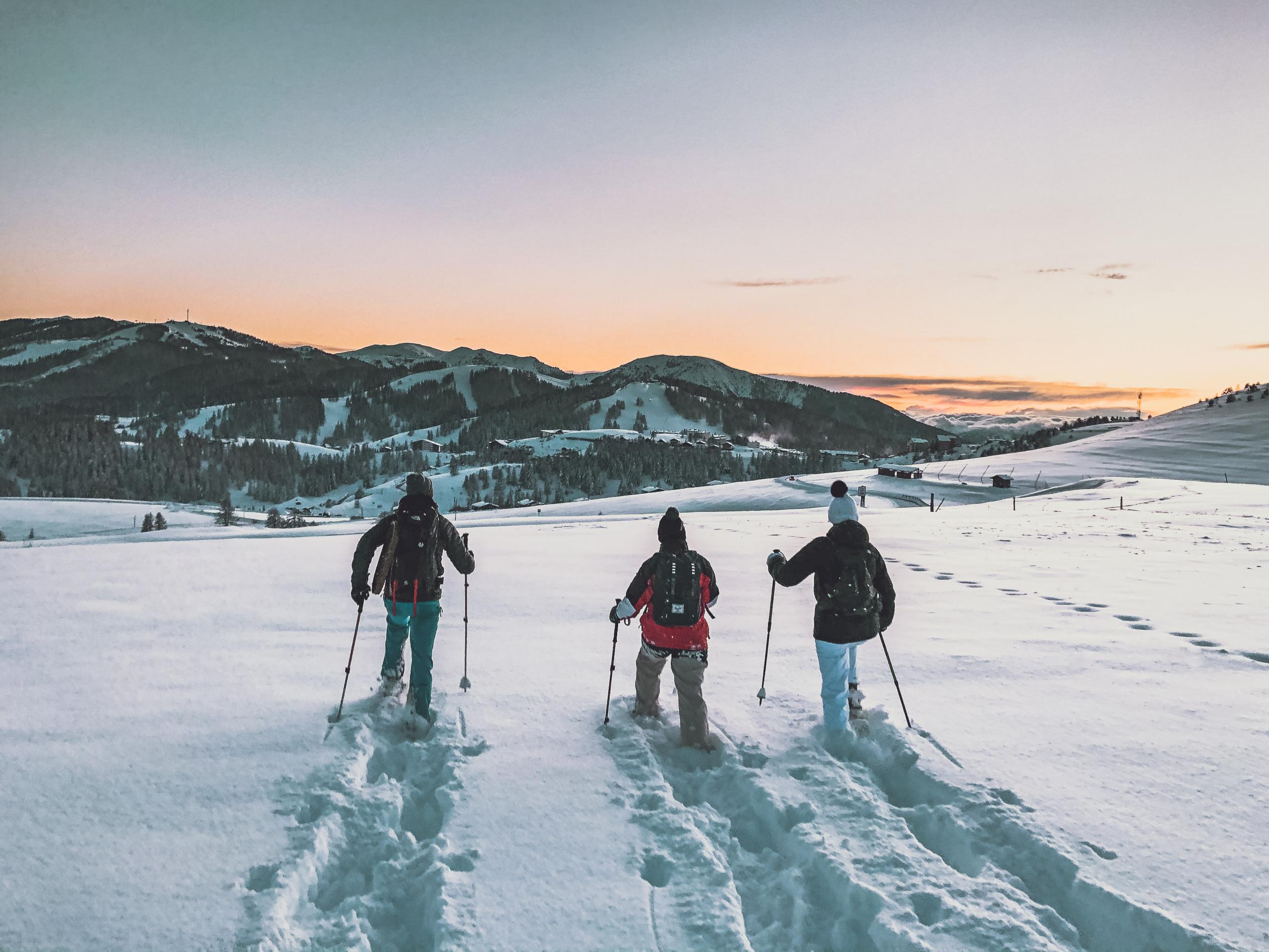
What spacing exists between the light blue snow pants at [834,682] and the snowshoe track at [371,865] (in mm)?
3449

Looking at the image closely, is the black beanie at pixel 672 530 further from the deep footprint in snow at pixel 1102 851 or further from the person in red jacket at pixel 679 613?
the deep footprint in snow at pixel 1102 851

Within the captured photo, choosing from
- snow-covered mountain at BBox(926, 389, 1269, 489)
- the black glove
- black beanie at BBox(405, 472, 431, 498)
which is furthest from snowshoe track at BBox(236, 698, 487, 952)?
snow-covered mountain at BBox(926, 389, 1269, 489)

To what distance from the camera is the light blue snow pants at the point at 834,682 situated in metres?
6.39

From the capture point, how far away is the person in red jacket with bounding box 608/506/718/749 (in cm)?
618

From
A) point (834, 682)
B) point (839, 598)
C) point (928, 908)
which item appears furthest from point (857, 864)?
point (839, 598)

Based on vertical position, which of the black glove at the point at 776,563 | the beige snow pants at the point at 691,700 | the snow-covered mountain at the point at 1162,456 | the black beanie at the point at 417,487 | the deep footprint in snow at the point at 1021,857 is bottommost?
the deep footprint in snow at the point at 1021,857

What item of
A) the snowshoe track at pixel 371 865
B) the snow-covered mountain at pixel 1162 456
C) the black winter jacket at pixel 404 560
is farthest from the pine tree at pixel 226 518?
the snowshoe track at pixel 371 865

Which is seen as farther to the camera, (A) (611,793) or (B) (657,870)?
(A) (611,793)

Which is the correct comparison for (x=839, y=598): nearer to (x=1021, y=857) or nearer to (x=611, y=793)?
(x=1021, y=857)

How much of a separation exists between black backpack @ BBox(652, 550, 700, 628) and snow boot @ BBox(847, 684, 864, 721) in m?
1.98

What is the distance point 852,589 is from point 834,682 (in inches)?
38.4

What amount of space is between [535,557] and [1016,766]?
13.6 meters

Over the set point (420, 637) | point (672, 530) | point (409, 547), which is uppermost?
point (672, 530)

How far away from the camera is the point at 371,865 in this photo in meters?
4.54
